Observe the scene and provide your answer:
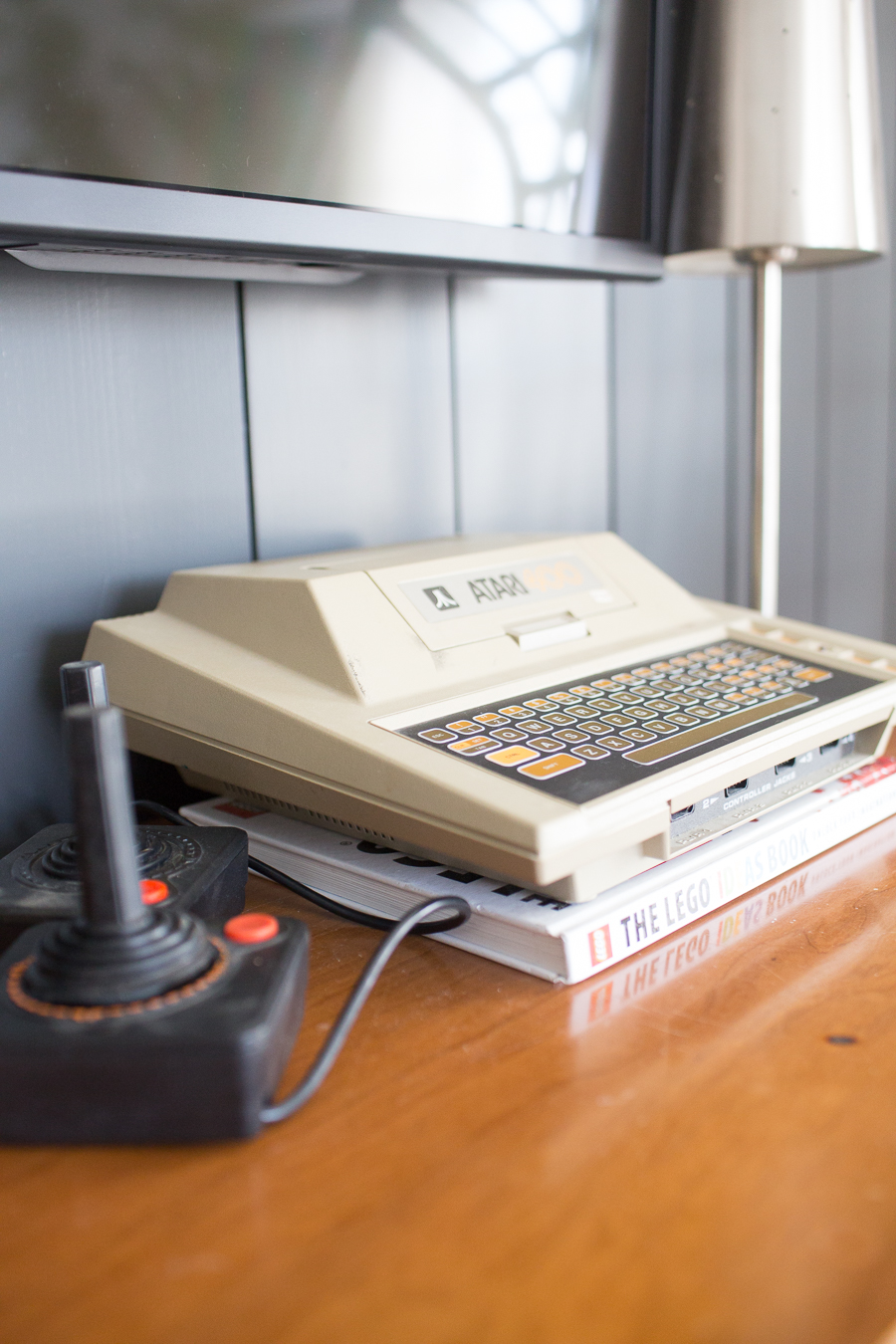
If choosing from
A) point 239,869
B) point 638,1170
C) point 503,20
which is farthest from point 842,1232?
point 503,20

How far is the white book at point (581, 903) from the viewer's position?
1.57ft

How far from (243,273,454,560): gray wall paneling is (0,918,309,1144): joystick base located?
0.48 m

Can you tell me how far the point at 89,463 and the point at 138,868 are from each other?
0.31 metres

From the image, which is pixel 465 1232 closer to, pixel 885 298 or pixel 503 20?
pixel 503 20

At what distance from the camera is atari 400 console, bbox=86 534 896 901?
476 mm

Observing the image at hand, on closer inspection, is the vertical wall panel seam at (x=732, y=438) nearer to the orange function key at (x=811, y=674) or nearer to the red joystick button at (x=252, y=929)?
the orange function key at (x=811, y=674)

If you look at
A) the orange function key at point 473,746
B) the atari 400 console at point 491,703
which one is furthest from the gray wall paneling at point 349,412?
the orange function key at point 473,746

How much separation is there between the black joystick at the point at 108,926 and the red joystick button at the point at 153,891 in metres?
0.07

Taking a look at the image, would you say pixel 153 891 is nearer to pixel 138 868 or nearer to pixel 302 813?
pixel 138 868

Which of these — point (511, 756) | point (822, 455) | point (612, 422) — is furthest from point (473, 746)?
point (822, 455)

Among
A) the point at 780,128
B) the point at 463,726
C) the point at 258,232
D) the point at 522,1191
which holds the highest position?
the point at 780,128

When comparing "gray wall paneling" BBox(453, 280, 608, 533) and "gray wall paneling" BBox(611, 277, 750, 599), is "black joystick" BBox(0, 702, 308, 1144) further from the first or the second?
"gray wall paneling" BBox(611, 277, 750, 599)

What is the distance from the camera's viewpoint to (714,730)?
560 mm

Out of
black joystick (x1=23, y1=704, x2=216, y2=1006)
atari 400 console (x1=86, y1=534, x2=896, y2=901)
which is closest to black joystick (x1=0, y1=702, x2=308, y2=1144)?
black joystick (x1=23, y1=704, x2=216, y2=1006)
